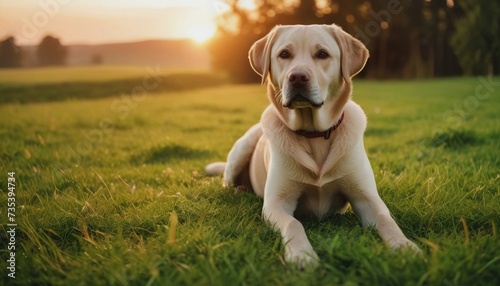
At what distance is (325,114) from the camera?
11.7 feet

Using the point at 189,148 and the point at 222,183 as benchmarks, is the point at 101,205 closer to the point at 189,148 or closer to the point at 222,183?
the point at 222,183

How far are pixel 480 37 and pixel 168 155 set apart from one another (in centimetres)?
2821

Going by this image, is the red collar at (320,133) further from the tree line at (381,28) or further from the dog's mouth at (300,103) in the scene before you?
the tree line at (381,28)

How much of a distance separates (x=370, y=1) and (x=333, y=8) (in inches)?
136

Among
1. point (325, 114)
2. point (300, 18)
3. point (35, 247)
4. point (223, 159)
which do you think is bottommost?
point (223, 159)

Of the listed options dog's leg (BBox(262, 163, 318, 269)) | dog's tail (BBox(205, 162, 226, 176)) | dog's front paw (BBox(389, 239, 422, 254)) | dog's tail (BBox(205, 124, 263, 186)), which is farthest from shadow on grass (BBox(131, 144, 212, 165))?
dog's front paw (BBox(389, 239, 422, 254))

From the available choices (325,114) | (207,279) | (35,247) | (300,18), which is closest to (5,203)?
(35,247)

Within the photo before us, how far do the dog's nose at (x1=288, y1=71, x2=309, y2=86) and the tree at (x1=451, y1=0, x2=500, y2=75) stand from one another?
2850 cm

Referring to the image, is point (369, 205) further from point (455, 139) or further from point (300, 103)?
point (455, 139)

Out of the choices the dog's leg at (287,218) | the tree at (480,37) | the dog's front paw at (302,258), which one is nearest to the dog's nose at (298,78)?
the dog's leg at (287,218)

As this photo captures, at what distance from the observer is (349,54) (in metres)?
3.66

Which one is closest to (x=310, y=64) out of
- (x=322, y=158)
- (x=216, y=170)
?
(x=322, y=158)

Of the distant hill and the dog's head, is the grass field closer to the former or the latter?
the dog's head

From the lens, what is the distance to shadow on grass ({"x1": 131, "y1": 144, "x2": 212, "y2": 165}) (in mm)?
6453
